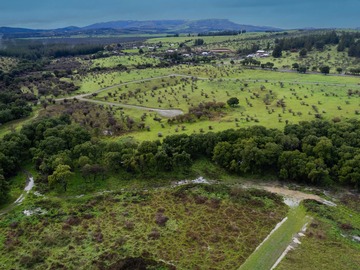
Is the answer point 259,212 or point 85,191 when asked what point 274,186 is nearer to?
point 259,212

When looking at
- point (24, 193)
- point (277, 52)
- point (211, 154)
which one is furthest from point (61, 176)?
point (277, 52)

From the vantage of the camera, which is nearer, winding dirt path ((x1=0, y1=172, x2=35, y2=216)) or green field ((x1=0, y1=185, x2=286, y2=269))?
green field ((x1=0, y1=185, x2=286, y2=269))

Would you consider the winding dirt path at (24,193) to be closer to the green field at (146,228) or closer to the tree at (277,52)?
the green field at (146,228)

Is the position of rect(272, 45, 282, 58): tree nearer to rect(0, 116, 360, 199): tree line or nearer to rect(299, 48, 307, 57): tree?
rect(299, 48, 307, 57): tree

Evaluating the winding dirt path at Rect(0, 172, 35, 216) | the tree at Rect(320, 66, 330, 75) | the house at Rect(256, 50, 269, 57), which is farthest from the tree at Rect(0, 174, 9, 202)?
the house at Rect(256, 50, 269, 57)

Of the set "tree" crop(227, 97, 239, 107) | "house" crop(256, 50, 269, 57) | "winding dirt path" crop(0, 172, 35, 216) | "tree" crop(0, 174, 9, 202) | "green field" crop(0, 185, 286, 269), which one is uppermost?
"house" crop(256, 50, 269, 57)

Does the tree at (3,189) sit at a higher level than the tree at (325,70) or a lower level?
lower

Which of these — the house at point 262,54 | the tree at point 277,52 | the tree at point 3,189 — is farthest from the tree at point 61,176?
the house at point 262,54

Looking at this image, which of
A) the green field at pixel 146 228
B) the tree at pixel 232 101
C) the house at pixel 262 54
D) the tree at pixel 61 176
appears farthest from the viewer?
the house at pixel 262 54
